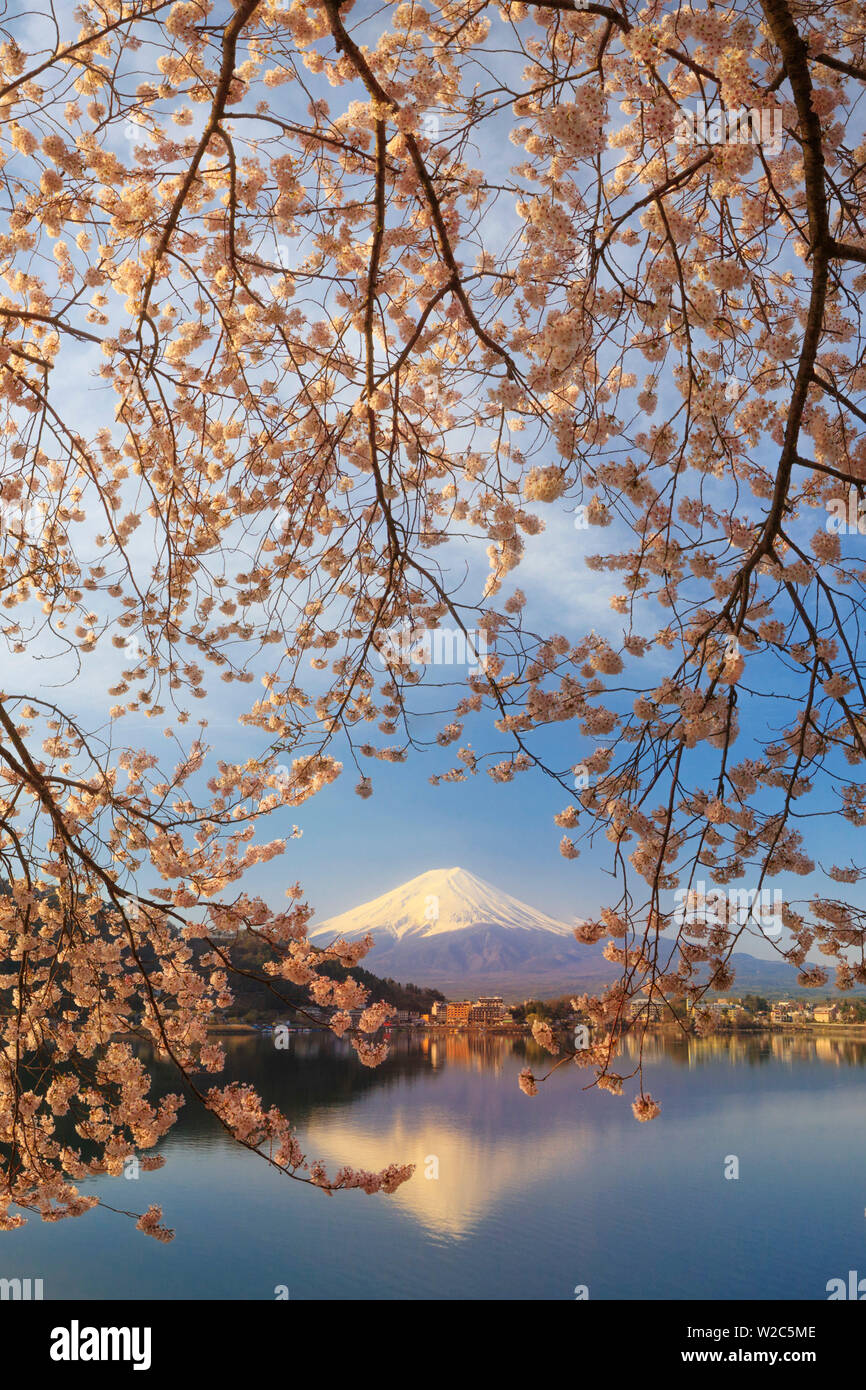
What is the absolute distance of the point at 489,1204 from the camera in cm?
2498

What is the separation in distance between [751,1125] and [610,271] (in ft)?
124

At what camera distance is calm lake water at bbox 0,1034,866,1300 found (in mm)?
18812

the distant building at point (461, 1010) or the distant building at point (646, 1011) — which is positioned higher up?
the distant building at point (646, 1011)

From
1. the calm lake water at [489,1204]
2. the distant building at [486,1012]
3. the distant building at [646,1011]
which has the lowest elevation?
the calm lake water at [489,1204]

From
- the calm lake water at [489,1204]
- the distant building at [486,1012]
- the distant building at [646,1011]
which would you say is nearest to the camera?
the distant building at [646,1011]

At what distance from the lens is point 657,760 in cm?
251

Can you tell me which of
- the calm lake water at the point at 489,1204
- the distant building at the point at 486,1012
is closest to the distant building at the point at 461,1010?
the distant building at the point at 486,1012

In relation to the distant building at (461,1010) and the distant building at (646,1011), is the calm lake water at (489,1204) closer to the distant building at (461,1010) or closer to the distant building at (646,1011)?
the distant building at (461,1010)

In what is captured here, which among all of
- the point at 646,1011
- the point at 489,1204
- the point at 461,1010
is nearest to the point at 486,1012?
the point at 461,1010

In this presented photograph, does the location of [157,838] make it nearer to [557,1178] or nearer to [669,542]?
[669,542]

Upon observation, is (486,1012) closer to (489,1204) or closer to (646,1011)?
(489,1204)

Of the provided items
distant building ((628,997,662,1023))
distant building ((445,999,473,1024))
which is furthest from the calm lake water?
distant building ((628,997,662,1023))

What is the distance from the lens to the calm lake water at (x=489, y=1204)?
1881 cm
